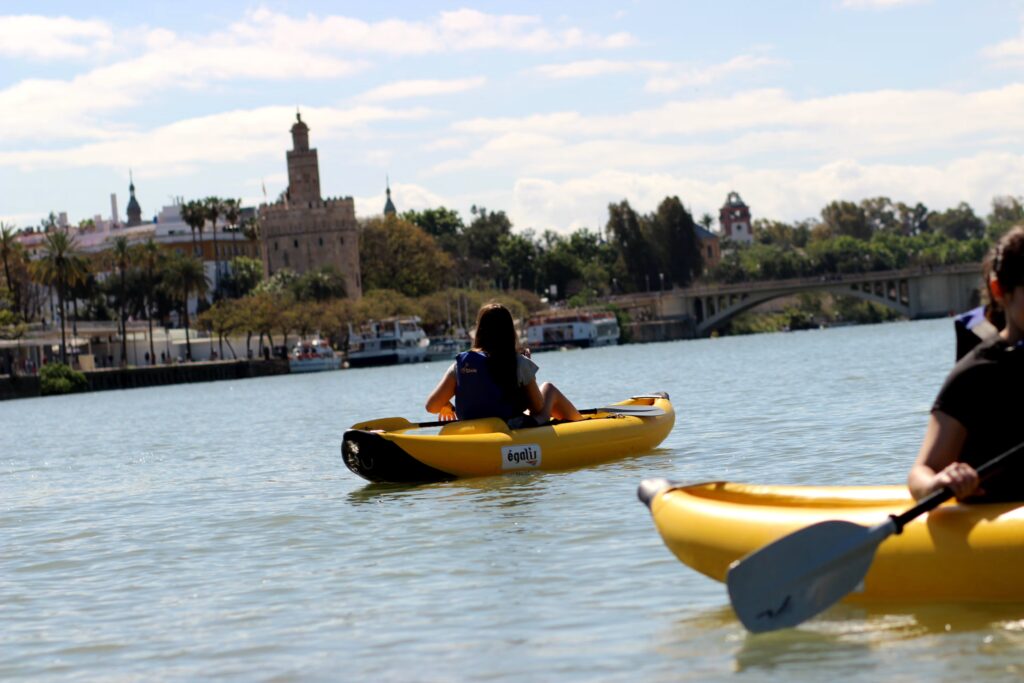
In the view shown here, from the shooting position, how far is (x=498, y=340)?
1362 centimetres

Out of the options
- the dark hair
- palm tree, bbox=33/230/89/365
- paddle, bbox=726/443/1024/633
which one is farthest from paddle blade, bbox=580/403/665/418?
palm tree, bbox=33/230/89/365

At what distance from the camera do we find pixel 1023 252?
20.1 feet

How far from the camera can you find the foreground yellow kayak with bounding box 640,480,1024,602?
691cm

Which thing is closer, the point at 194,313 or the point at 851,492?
the point at 851,492

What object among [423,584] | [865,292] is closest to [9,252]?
[865,292]

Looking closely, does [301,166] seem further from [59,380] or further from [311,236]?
[59,380]

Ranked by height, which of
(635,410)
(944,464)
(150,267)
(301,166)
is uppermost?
(301,166)

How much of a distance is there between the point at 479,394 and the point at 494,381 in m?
0.20

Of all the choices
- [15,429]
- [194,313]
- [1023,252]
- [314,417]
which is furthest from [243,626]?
[194,313]

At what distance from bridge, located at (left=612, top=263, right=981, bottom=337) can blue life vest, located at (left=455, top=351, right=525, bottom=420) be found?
10833cm

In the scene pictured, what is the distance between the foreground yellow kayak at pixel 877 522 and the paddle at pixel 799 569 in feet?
0.76

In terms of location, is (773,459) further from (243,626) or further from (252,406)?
(252,406)

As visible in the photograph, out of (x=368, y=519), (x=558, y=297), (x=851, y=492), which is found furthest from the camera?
(x=558, y=297)

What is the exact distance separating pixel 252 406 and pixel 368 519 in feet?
114
